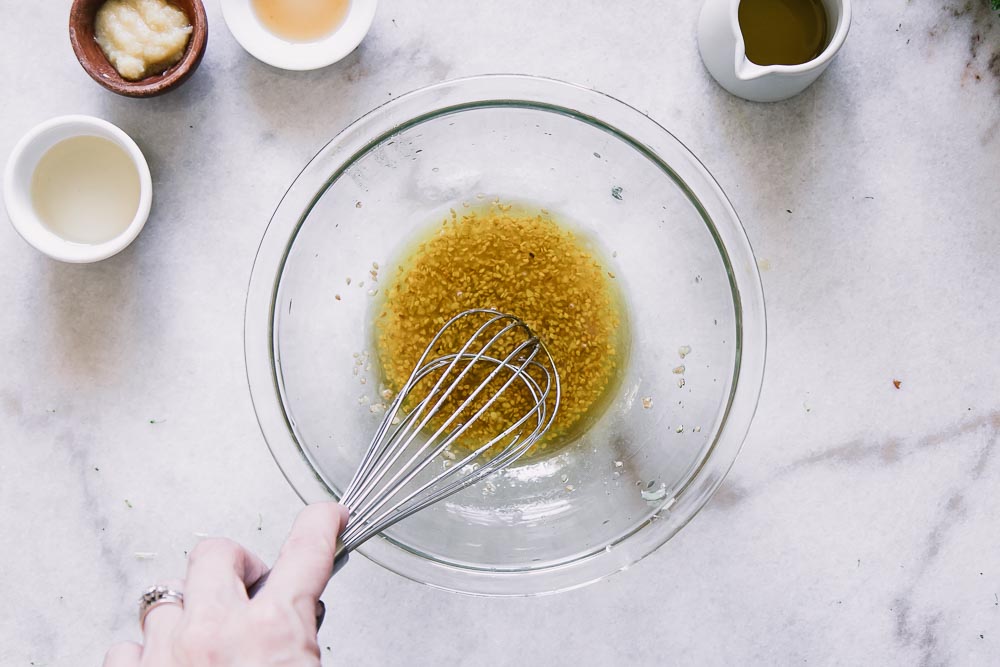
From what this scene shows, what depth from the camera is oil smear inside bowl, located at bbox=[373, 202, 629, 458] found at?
1.15 m

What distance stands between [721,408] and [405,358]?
1.51 feet

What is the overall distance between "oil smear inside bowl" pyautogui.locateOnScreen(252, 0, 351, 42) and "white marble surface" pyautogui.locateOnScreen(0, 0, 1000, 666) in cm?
6

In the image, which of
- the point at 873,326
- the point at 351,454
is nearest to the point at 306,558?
the point at 351,454

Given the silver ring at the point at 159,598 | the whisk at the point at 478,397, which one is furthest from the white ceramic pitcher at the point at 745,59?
the silver ring at the point at 159,598

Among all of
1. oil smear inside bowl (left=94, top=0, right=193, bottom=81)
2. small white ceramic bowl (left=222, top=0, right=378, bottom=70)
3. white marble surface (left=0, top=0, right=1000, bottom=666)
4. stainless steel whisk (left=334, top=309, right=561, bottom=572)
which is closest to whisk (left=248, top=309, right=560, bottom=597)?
stainless steel whisk (left=334, top=309, right=561, bottom=572)

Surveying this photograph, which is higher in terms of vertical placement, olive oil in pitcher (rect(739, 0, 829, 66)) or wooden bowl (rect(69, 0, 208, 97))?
wooden bowl (rect(69, 0, 208, 97))

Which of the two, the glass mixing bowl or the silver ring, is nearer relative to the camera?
the silver ring

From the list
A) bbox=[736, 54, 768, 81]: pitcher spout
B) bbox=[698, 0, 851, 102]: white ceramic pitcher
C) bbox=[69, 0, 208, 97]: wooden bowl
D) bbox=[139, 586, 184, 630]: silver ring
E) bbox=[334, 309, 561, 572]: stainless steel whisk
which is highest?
bbox=[69, 0, 208, 97]: wooden bowl

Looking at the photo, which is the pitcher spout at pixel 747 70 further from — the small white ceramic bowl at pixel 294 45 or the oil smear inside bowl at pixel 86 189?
the oil smear inside bowl at pixel 86 189

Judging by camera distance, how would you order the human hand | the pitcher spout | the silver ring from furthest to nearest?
the pitcher spout → the silver ring → the human hand

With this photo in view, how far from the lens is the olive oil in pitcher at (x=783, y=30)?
3.77 feet

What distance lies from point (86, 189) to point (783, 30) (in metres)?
1.06

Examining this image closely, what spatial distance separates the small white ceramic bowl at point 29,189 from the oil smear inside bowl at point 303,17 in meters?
0.27

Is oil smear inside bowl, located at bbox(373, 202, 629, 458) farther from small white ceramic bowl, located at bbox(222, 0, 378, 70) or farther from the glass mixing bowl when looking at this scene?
Answer: small white ceramic bowl, located at bbox(222, 0, 378, 70)
